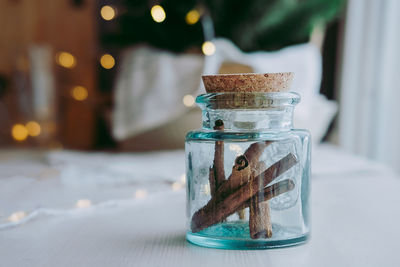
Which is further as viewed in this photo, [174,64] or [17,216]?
[174,64]

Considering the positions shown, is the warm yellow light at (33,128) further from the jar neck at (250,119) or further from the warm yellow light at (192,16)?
the jar neck at (250,119)

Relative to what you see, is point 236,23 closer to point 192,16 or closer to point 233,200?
point 192,16

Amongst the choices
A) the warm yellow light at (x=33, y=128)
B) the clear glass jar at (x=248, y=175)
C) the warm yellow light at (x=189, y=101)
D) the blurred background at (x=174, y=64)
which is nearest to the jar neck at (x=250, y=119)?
the clear glass jar at (x=248, y=175)

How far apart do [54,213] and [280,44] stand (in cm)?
110

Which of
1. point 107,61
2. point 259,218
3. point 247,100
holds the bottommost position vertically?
point 259,218

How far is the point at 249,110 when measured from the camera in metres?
0.39

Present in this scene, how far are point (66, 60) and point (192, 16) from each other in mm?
908

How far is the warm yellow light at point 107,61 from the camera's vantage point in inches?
78.6

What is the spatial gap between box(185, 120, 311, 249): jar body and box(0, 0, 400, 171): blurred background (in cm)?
59

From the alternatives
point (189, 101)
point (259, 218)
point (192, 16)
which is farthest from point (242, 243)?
point (192, 16)

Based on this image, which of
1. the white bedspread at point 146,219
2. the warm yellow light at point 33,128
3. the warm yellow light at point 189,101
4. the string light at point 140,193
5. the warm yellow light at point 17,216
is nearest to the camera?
the white bedspread at point 146,219

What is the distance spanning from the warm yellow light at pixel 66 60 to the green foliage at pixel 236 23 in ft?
1.89

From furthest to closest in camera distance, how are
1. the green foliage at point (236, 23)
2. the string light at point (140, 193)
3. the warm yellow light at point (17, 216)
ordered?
the green foliage at point (236, 23)
the string light at point (140, 193)
the warm yellow light at point (17, 216)

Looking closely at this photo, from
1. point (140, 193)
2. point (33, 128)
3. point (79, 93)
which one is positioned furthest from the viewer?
point (79, 93)
